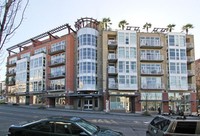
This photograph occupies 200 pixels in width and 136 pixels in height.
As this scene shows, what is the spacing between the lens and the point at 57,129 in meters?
8.34

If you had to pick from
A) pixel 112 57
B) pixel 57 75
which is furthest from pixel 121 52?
pixel 57 75

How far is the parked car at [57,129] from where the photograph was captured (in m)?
8.20

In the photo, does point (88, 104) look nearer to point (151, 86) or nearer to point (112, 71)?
point (112, 71)

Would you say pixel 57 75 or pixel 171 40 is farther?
pixel 57 75

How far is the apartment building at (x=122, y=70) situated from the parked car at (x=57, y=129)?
37.1 meters

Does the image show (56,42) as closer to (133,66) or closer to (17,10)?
(133,66)

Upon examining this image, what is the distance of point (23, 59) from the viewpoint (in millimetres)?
63125

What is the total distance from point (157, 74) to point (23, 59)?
3376cm

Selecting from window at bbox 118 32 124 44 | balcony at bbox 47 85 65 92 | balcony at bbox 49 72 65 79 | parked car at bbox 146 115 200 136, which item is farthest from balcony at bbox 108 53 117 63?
parked car at bbox 146 115 200 136

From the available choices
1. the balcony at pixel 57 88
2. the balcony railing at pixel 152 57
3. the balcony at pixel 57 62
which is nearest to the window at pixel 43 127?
the balcony at pixel 57 88

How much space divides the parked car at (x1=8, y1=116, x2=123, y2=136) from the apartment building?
37.1 metres

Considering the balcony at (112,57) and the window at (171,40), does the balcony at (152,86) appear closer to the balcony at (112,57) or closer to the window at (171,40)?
the balcony at (112,57)

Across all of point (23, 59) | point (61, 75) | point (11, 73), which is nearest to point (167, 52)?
point (61, 75)

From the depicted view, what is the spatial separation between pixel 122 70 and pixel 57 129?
134 ft
